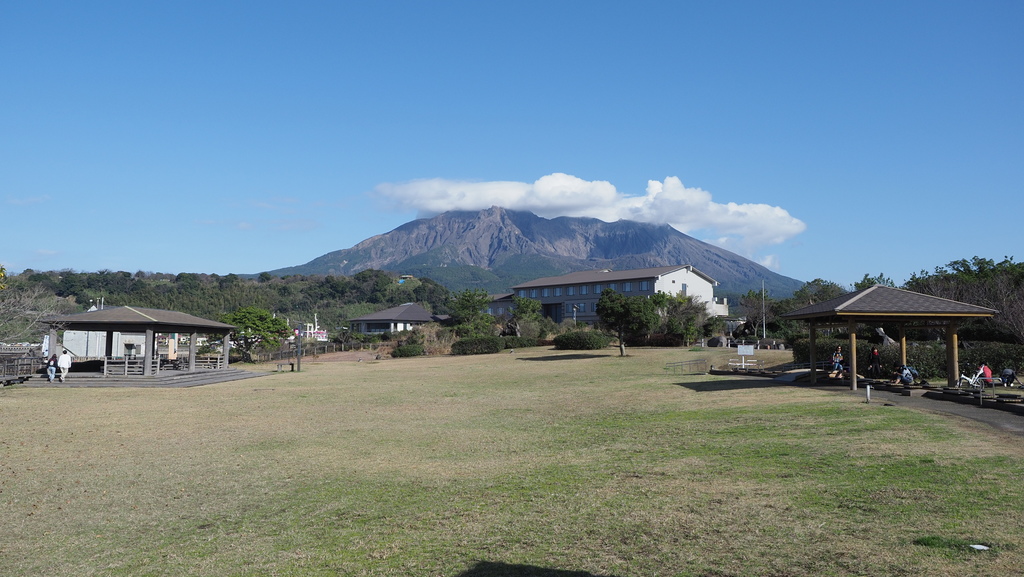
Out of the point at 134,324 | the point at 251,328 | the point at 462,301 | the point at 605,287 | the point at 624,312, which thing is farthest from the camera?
the point at 605,287

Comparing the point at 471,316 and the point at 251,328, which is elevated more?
the point at 471,316

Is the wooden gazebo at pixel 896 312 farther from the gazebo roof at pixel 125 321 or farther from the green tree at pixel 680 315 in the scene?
the green tree at pixel 680 315

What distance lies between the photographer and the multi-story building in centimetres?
8700

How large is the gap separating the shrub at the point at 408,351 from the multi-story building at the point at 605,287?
2896cm

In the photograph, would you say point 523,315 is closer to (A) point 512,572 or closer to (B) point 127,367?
(B) point 127,367

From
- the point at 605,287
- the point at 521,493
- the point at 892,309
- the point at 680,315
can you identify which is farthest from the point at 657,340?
the point at 521,493

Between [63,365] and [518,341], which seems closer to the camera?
[63,365]

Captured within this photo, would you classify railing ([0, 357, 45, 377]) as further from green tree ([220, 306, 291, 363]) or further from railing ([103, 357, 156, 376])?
green tree ([220, 306, 291, 363])

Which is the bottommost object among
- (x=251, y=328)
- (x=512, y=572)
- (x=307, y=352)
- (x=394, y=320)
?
(x=307, y=352)

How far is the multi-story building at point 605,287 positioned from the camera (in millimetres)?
87000

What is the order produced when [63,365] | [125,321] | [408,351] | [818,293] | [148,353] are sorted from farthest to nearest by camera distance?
[818,293], [408,351], [148,353], [125,321], [63,365]

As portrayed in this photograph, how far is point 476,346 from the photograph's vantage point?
59.5m

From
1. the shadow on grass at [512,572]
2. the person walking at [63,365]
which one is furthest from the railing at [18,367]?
the shadow on grass at [512,572]

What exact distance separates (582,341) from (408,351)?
15.7m
